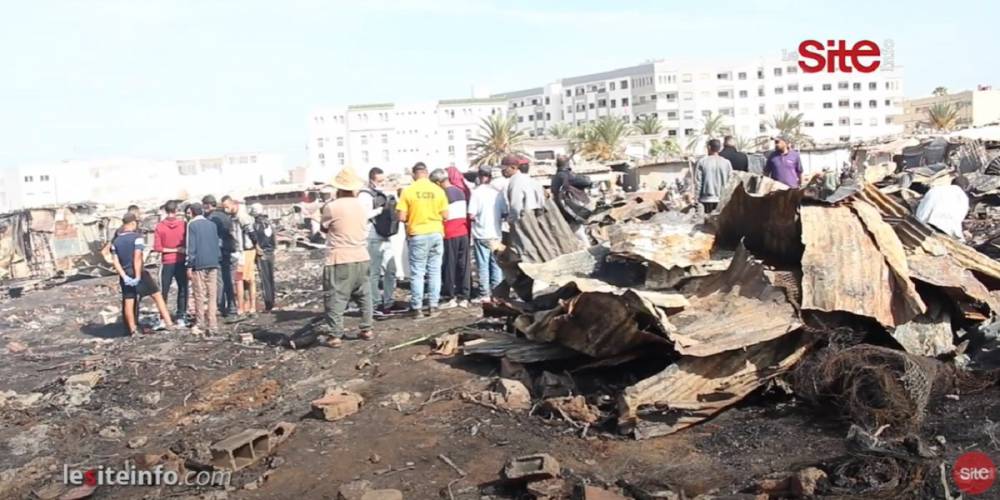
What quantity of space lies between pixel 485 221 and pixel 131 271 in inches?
164

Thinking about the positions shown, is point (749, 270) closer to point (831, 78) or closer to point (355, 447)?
A: point (355, 447)

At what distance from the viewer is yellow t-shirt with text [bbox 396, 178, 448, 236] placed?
8.04 meters

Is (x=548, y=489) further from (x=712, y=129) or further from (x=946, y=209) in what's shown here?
(x=712, y=129)

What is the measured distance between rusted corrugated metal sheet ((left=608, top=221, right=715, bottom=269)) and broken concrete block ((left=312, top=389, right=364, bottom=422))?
7.34ft

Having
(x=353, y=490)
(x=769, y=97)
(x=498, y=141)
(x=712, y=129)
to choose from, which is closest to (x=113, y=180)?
(x=498, y=141)

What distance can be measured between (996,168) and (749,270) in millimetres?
14812

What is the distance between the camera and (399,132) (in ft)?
267

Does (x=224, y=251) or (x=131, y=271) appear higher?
(x=224, y=251)

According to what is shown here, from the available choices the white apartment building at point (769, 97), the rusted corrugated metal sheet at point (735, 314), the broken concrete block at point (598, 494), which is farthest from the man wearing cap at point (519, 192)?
the white apartment building at point (769, 97)

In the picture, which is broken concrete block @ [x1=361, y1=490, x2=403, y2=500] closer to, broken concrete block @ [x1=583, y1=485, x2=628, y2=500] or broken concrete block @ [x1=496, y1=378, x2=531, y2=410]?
broken concrete block @ [x1=583, y1=485, x2=628, y2=500]

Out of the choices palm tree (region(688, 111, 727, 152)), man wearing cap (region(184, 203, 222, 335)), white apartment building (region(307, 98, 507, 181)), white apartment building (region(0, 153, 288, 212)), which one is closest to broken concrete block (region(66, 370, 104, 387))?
man wearing cap (region(184, 203, 222, 335))

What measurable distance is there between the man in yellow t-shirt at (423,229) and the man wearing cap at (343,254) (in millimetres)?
646

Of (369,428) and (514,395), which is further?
(514,395)

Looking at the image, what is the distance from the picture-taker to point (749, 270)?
18.0ft
